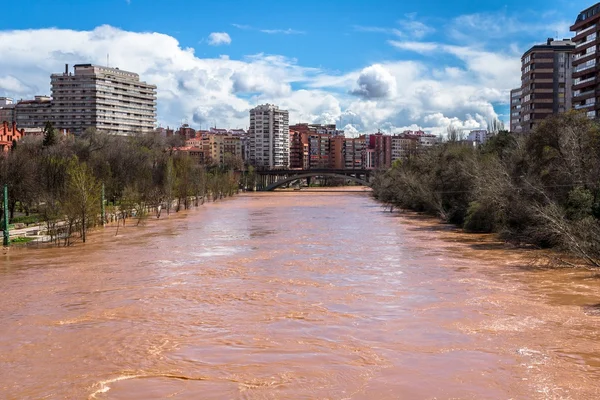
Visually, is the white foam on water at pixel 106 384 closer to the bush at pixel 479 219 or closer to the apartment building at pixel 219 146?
the bush at pixel 479 219

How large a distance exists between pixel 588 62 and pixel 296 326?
54790 millimetres

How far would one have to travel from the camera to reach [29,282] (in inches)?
875

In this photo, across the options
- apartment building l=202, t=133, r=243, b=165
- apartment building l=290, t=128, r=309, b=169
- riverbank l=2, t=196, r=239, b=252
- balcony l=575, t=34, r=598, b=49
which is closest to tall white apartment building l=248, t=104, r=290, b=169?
apartment building l=290, t=128, r=309, b=169

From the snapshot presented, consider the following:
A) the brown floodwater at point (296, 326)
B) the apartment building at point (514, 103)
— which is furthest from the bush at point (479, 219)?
the apartment building at point (514, 103)

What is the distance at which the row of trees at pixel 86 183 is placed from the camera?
3419 centimetres

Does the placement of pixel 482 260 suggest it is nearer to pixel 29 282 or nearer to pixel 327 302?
pixel 327 302

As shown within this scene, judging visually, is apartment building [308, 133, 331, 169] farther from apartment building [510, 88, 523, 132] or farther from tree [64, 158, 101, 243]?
tree [64, 158, 101, 243]

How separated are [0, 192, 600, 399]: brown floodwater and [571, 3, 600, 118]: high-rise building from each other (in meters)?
37.3

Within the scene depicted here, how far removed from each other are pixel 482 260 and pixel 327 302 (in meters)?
10.8

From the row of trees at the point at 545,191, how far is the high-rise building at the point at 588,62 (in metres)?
21.0

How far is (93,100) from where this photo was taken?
134m

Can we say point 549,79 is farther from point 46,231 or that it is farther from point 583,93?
point 46,231

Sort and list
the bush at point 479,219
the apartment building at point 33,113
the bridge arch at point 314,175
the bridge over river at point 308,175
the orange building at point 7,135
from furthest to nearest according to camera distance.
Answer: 1. the apartment building at point 33,113
2. the bridge over river at point 308,175
3. the bridge arch at point 314,175
4. the orange building at point 7,135
5. the bush at point 479,219

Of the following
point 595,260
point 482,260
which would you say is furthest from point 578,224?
point 482,260
